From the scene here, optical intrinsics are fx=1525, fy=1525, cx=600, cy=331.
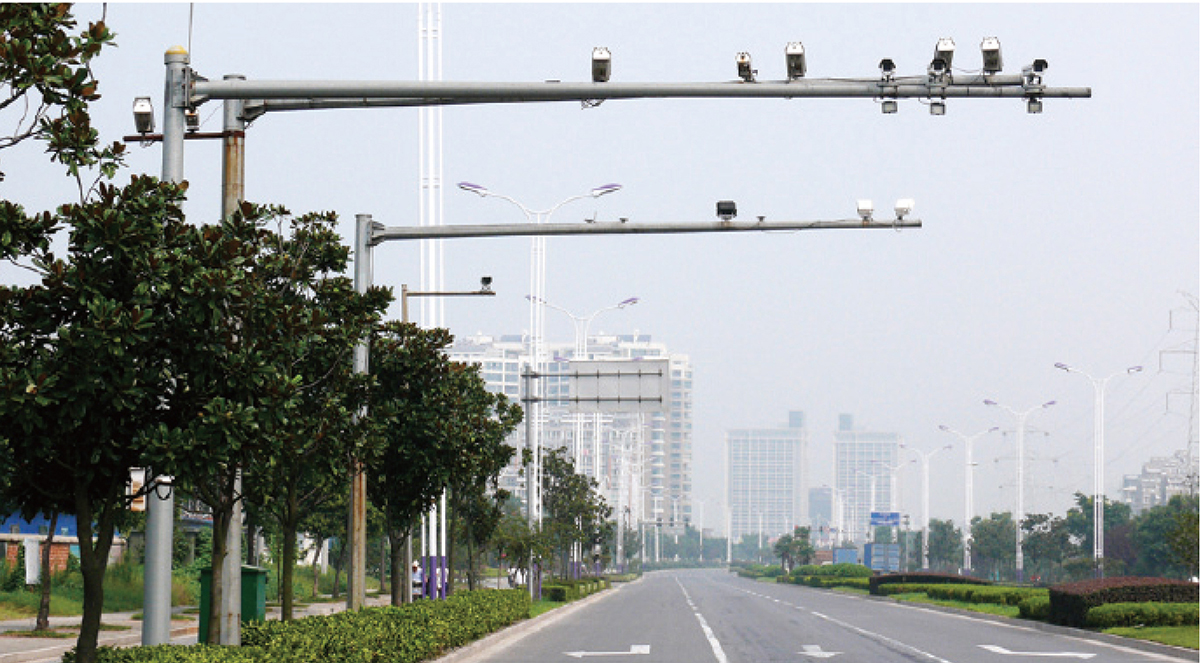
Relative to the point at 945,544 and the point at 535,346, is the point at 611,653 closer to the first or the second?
the point at 535,346

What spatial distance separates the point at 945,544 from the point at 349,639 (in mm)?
158790

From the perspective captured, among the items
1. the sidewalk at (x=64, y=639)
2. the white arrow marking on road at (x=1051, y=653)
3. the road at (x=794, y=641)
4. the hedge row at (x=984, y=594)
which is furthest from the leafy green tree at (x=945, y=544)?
the white arrow marking on road at (x=1051, y=653)

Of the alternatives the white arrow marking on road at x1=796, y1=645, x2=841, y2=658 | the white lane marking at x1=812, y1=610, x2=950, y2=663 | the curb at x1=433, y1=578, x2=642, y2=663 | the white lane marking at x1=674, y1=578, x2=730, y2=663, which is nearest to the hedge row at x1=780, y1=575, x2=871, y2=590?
the white lane marking at x1=674, y1=578, x2=730, y2=663

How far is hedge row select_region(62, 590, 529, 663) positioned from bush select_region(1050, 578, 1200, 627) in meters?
16.0

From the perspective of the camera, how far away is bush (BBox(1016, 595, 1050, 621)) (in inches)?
1665

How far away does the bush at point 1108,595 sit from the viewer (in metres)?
38.0

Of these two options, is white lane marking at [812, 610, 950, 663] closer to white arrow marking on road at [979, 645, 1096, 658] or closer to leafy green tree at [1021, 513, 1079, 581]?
white arrow marking on road at [979, 645, 1096, 658]

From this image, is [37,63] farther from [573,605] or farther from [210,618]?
[573,605]

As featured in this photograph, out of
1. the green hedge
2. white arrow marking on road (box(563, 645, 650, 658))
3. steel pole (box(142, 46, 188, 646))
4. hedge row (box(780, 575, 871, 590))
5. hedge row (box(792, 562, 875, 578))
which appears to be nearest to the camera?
steel pole (box(142, 46, 188, 646))

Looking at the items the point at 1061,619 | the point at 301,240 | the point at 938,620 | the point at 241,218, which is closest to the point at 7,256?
the point at 241,218

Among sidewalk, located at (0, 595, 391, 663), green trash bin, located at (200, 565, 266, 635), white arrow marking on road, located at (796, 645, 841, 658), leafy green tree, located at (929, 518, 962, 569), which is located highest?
green trash bin, located at (200, 565, 266, 635)

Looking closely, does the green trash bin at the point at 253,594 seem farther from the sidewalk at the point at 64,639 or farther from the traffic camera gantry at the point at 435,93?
the sidewalk at the point at 64,639

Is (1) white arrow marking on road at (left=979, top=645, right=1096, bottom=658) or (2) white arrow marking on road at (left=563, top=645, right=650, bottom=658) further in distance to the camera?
(2) white arrow marking on road at (left=563, top=645, right=650, bottom=658)

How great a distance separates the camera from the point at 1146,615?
3597cm
